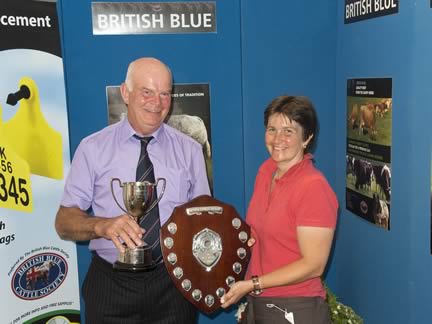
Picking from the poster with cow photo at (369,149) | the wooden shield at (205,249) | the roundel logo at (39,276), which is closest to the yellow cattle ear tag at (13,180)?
the roundel logo at (39,276)

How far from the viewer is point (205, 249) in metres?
2.24

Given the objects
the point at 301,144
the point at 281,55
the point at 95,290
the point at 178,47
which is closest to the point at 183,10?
the point at 178,47

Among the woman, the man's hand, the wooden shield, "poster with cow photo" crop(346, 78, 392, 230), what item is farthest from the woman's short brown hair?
the man's hand

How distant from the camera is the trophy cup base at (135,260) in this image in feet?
7.02

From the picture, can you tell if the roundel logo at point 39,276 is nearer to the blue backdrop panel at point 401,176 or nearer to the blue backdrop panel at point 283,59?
the blue backdrop panel at point 283,59

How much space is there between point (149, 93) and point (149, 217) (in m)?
0.54

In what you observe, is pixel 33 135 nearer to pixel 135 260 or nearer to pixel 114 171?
pixel 114 171

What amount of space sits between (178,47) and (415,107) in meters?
1.46

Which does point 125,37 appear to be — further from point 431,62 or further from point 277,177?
point 431,62

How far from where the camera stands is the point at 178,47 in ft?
10.5

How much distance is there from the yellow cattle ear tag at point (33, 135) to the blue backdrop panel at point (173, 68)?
0.70 ft

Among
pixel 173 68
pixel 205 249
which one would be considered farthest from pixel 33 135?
pixel 205 249

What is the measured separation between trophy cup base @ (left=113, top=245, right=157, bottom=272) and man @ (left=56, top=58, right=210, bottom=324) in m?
0.10

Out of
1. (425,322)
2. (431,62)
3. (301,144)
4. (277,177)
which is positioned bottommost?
(425,322)
